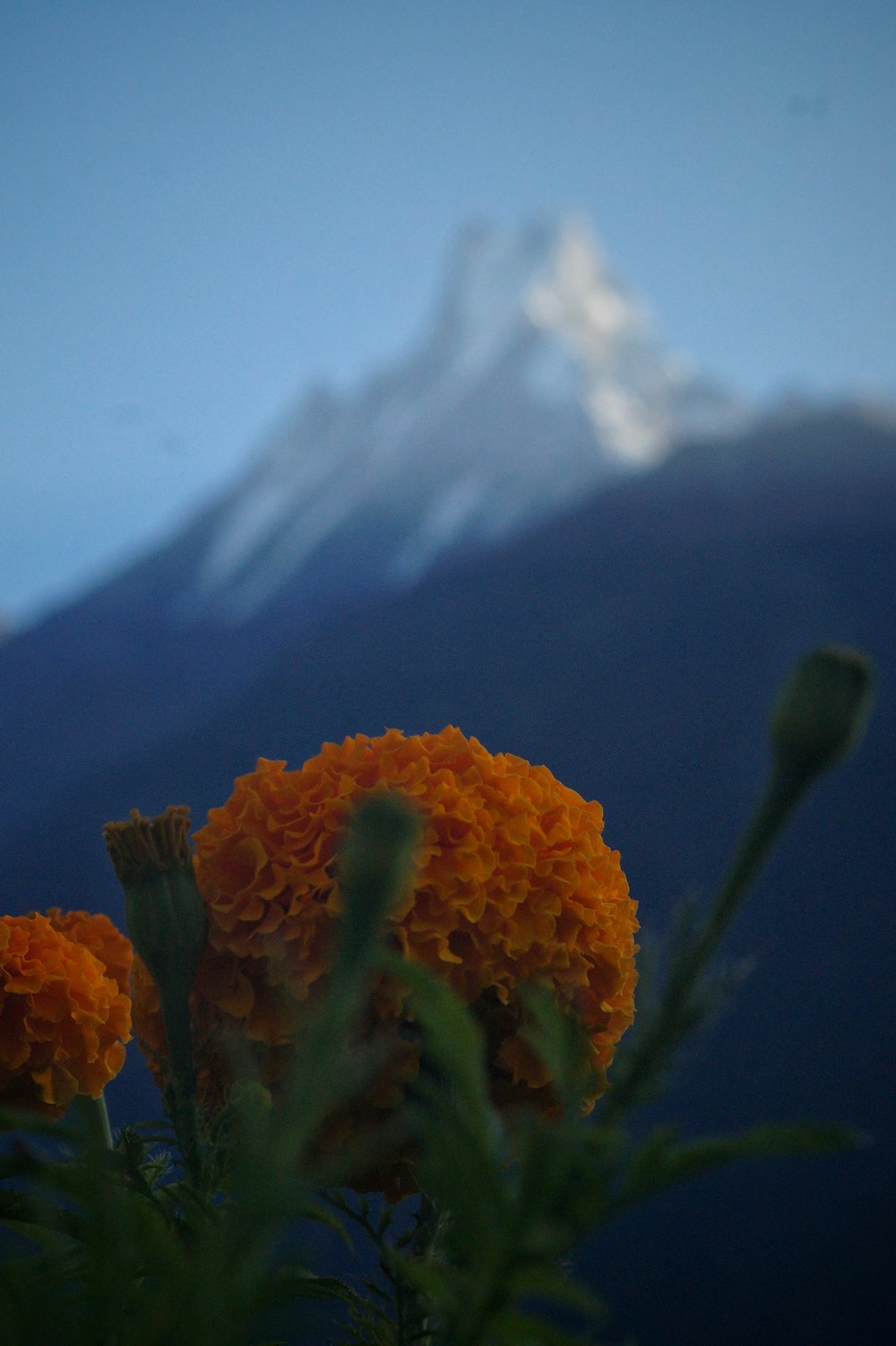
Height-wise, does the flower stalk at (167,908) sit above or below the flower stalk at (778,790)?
above

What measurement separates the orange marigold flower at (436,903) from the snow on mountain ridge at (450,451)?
21391mm

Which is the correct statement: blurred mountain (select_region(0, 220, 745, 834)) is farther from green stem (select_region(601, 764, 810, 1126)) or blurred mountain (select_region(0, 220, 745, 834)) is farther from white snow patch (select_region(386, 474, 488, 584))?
green stem (select_region(601, 764, 810, 1126))

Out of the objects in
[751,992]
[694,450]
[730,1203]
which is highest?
[694,450]

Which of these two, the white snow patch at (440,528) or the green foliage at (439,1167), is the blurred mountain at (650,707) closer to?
the white snow patch at (440,528)

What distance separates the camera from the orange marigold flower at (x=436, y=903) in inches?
38.5

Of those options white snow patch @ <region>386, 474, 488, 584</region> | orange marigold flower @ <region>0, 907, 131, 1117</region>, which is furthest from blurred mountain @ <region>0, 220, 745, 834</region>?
orange marigold flower @ <region>0, 907, 131, 1117</region>

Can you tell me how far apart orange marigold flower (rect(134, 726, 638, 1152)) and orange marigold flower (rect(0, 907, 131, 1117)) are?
107 millimetres

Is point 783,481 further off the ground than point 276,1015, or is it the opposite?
point 783,481

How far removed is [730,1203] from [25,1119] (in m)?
15.3

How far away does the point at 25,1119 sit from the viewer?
1.73 feet

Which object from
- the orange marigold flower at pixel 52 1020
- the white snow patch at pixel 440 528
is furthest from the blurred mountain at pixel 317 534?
the orange marigold flower at pixel 52 1020

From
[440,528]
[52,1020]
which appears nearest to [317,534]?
[440,528]

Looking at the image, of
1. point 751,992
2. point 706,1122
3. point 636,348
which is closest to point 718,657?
point 751,992

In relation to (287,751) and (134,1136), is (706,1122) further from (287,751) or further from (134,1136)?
(134,1136)
